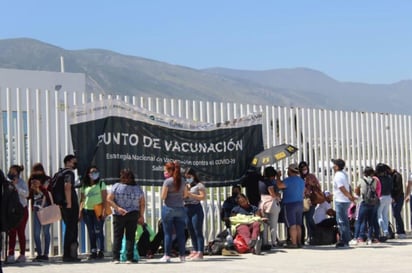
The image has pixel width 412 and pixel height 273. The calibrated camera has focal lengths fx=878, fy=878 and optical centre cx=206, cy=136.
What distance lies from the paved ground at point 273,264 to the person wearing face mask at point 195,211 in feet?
1.04

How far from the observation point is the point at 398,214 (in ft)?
63.8

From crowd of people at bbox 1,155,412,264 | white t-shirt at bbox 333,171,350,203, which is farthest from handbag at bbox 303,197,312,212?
white t-shirt at bbox 333,171,350,203

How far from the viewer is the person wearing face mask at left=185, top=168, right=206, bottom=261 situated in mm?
14703

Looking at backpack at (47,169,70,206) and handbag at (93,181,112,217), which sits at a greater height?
backpack at (47,169,70,206)

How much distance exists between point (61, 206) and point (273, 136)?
5412 mm

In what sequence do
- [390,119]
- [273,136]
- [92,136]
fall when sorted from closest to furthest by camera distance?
[92,136] < [273,136] < [390,119]

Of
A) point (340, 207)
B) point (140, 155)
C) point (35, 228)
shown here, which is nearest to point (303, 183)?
point (340, 207)

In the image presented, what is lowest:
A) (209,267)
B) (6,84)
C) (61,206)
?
(209,267)

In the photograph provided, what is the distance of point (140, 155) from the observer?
15781 mm

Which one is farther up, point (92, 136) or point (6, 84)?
point (6, 84)

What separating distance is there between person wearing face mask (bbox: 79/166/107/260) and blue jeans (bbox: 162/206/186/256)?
3.94 ft

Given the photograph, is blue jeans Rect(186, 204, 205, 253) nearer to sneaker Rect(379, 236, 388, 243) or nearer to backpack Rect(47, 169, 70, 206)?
backpack Rect(47, 169, 70, 206)

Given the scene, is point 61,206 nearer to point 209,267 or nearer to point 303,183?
point 209,267

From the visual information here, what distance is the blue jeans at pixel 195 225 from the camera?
48.4ft
